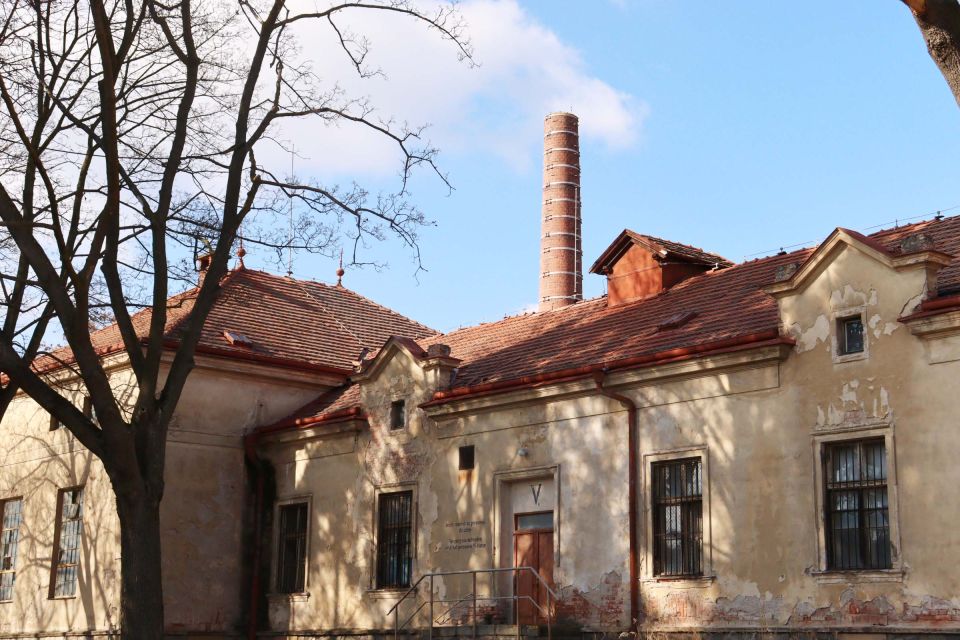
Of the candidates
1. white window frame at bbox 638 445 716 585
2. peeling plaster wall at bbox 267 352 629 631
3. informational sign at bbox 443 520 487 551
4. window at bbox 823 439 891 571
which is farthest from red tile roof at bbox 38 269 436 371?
window at bbox 823 439 891 571

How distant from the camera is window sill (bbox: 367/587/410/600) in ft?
72.2

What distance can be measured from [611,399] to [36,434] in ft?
45.2

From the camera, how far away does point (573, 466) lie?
19812 mm

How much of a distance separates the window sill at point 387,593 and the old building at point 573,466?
0.05m

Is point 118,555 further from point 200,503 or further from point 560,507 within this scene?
point 560,507

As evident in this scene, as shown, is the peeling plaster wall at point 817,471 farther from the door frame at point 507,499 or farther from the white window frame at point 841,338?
the door frame at point 507,499

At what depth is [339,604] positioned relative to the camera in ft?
76.1

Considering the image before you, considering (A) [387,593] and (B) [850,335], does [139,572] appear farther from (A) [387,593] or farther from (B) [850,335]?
(B) [850,335]

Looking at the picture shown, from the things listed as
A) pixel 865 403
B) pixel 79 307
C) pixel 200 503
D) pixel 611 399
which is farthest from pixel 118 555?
pixel 865 403

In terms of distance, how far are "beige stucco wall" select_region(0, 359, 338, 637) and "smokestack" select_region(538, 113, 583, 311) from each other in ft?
45.9

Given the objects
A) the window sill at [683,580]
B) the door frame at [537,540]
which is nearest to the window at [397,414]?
the door frame at [537,540]

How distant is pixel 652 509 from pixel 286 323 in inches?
459

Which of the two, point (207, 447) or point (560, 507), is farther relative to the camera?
point (207, 447)

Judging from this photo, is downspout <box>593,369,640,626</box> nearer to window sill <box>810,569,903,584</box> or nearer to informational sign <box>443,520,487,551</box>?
window sill <box>810,569,903,584</box>
